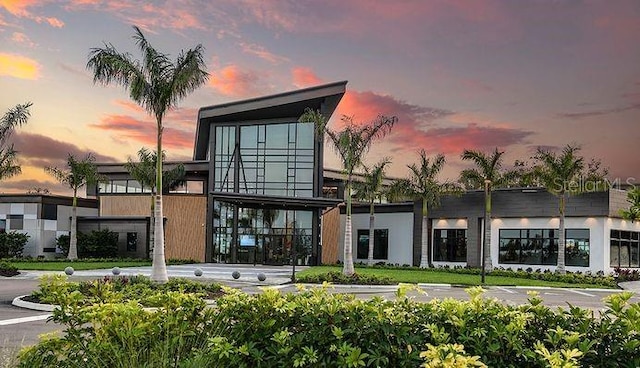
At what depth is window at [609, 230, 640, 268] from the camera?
3662 centimetres

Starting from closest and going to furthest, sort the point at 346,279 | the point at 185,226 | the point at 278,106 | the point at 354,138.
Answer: the point at 346,279, the point at 354,138, the point at 278,106, the point at 185,226

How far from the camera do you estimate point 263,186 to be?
153 ft

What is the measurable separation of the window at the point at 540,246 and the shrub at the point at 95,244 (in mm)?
29114

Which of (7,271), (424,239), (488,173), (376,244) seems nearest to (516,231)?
(488,173)

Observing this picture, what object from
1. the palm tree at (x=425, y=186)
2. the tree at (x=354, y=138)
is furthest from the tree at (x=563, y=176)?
the tree at (x=354, y=138)

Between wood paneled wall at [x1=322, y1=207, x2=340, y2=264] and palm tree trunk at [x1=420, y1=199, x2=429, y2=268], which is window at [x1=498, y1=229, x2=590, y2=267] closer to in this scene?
palm tree trunk at [x1=420, y1=199, x2=429, y2=268]

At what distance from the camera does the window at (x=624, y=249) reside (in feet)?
120

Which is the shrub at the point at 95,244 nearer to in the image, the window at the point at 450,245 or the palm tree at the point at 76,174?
the palm tree at the point at 76,174

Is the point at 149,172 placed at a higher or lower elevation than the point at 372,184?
higher

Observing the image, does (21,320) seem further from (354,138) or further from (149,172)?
(149,172)

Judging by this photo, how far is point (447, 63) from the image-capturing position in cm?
2650

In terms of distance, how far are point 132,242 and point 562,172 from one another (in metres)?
32.2

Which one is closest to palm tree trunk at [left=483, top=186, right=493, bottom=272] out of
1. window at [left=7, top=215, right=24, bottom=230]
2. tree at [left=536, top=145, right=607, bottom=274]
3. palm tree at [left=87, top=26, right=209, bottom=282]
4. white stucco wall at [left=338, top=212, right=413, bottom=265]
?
tree at [left=536, top=145, right=607, bottom=274]

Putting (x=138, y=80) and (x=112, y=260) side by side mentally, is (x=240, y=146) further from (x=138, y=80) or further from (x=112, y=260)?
(x=138, y=80)
